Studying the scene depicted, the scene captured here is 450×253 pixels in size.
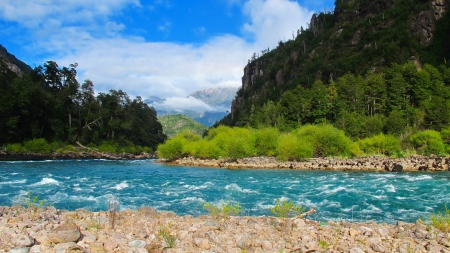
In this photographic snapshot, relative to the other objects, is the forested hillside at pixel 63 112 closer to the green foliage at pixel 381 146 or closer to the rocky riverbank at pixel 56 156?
the rocky riverbank at pixel 56 156

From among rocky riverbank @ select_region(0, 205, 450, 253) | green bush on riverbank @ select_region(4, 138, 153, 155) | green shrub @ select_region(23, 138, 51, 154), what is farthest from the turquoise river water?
green shrub @ select_region(23, 138, 51, 154)

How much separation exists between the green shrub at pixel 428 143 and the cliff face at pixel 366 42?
53112mm

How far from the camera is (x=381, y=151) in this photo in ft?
202

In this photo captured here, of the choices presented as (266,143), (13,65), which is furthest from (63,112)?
(13,65)

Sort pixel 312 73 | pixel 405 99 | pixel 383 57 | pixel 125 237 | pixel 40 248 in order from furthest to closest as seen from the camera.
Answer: pixel 312 73 < pixel 383 57 < pixel 405 99 < pixel 125 237 < pixel 40 248

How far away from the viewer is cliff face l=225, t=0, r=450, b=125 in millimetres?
111650

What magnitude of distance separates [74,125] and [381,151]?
8907cm

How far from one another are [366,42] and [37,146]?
125 metres

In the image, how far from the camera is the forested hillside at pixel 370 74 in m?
76.9

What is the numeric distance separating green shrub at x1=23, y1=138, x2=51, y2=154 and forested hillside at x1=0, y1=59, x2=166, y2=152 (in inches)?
172

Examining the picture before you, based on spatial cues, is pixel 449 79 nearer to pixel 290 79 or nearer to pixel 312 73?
pixel 312 73

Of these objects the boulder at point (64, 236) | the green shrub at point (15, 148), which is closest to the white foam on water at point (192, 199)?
the boulder at point (64, 236)

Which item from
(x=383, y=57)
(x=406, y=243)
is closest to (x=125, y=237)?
(x=406, y=243)

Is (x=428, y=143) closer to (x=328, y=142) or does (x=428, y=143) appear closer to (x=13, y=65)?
(x=328, y=142)
